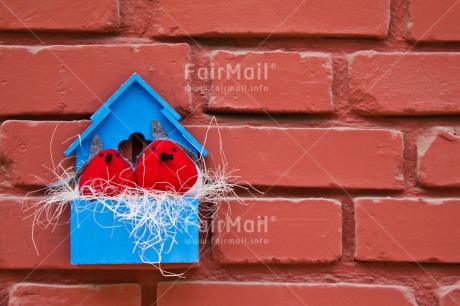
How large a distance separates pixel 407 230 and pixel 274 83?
324 millimetres

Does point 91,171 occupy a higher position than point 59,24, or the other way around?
point 59,24

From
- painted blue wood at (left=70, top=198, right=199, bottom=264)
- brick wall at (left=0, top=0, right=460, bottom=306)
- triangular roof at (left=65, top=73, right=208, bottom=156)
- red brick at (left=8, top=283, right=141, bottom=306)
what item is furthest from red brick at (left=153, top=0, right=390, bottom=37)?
red brick at (left=8, top=283, right=141, bottom=306)

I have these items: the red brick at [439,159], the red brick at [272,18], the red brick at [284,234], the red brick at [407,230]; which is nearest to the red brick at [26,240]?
the red brick at [284,234]

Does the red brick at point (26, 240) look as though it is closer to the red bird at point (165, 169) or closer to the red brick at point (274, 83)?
the red bird at point (165, 169)

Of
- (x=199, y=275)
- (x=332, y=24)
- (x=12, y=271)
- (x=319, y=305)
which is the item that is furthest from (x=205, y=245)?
(x=332, y=24)

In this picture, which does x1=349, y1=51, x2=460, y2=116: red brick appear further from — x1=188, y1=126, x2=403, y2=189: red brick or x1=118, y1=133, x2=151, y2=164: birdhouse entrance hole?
x1=118, y1=133, x2=151, y2=164: birdhouse entrance hole

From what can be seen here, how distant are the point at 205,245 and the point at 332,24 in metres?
0.42

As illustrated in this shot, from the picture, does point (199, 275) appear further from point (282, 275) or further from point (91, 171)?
point (91, 171)

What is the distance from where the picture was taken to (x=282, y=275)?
31.7 inches

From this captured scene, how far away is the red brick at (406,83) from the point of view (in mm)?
814

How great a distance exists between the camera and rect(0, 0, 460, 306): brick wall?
80 centimetres

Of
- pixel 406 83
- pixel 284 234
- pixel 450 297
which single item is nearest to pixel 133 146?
pixel 284 234

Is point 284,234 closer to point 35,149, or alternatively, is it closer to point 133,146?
point 133,146

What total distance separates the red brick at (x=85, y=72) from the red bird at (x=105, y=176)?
11 centimetres
